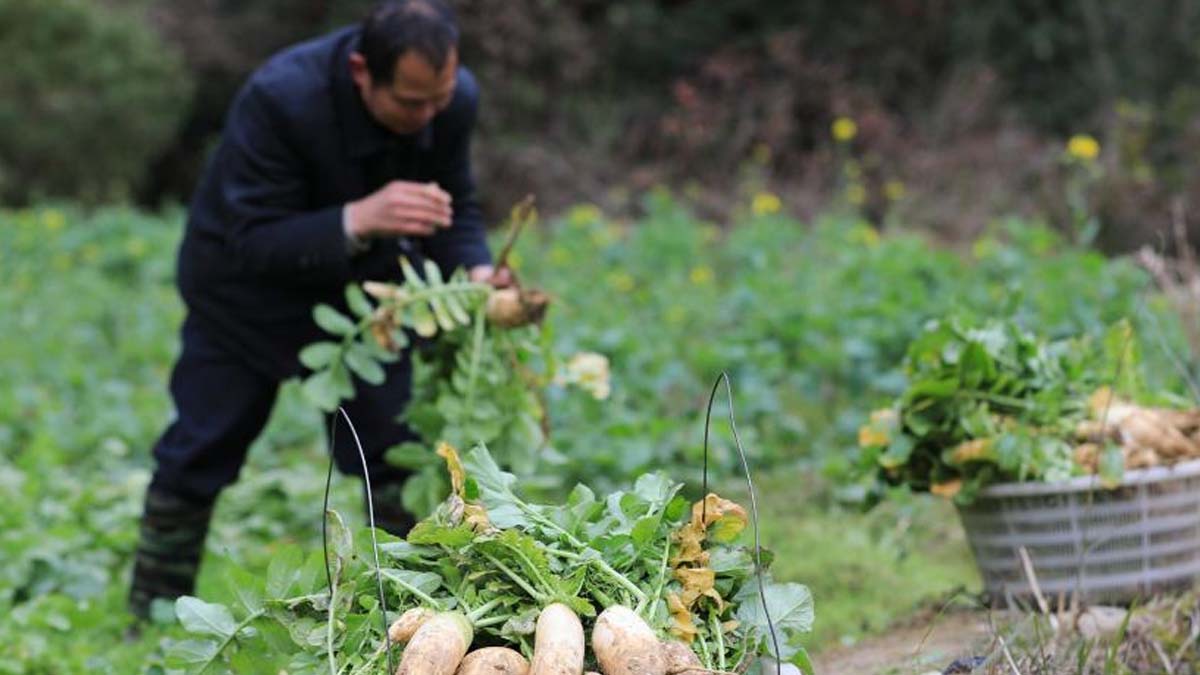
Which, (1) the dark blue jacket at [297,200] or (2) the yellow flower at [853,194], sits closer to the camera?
(1) the dark blue jacket at [297,200]

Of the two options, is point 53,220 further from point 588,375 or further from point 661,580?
point 661,580

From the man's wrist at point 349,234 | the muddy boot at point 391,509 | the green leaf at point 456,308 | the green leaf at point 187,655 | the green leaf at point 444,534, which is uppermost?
the man's wrist at point 349,234

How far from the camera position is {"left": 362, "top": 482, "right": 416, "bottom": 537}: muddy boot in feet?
14.0

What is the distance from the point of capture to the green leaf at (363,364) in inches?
150

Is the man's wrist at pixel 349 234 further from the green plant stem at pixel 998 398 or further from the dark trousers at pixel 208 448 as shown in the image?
the green plant stem at pixel 998 398

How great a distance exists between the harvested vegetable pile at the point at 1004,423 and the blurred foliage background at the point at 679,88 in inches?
286

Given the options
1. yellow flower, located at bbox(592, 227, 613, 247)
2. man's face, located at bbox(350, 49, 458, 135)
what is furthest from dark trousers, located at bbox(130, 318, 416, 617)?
yellow flower, located at bbox(592, 227, 613, 247)

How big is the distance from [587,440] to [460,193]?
1.40 metres

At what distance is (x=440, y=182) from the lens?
4316 millimetres

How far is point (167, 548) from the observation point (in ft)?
14.1

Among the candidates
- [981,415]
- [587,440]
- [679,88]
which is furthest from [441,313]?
[679,88]

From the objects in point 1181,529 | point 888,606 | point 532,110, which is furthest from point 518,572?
point 532,110

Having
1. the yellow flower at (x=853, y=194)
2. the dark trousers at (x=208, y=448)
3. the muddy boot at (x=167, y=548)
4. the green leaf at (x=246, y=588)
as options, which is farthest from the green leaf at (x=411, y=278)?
the yellow flower at (x=853, y=194)

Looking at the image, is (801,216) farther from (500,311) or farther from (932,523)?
(500,311)
